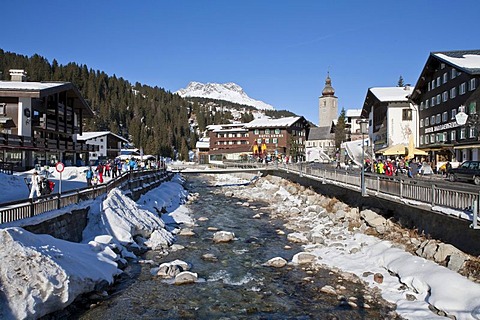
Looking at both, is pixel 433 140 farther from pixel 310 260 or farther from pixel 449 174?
pixel 310 260

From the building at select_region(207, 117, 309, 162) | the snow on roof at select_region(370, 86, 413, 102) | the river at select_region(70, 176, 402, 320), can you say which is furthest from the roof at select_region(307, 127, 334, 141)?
the river at select_region(70, 176, 402, 320)

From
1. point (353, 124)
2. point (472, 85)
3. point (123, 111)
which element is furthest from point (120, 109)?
point (472, 85)

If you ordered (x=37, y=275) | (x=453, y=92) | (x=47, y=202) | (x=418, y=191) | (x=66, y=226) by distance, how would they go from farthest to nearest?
(x=453, y=92) → (x=66, y=226) → (x=418, y=191) → (x=47, y=202) → (x=37, y=275)

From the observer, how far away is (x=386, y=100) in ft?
182

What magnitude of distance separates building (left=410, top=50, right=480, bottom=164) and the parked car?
10.3 metres

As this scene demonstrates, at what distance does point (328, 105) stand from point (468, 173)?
376 ft

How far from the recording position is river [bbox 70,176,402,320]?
1159 centimetres

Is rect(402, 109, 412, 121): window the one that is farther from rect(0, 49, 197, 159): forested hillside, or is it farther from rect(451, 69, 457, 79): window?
rect(0, 49, 197, 159): forested hillside

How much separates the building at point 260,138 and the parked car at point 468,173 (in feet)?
198

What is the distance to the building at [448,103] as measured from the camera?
38331mm

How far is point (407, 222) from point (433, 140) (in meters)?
35.2

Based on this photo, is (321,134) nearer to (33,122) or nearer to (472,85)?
(472,85)

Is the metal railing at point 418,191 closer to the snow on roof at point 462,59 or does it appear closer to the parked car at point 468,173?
the parked car at point 468,173

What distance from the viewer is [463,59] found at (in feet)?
142
